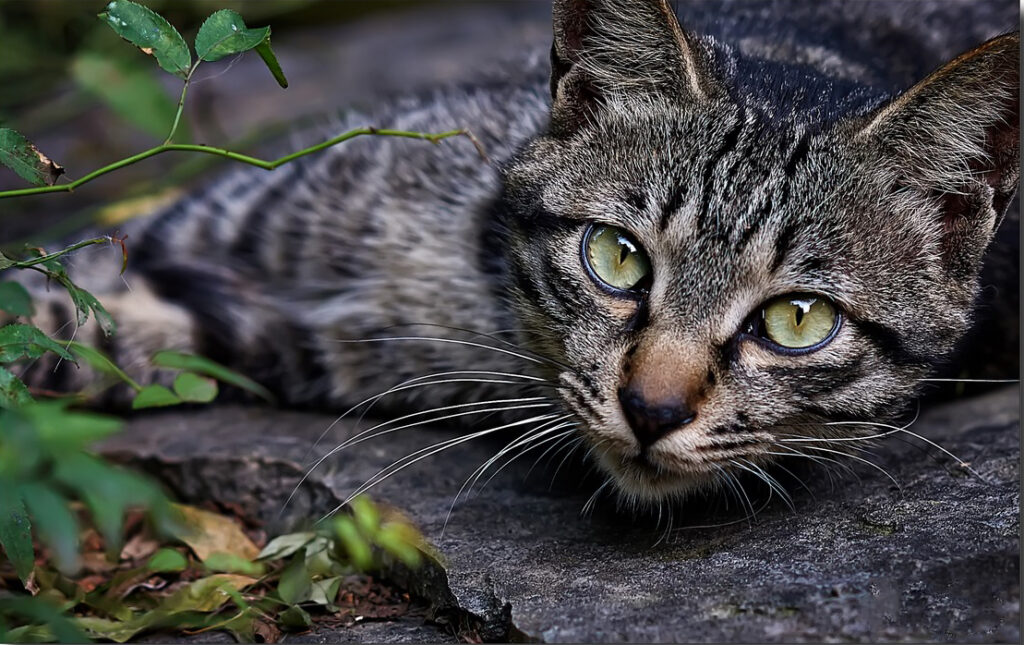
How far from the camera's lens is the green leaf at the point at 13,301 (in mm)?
1895

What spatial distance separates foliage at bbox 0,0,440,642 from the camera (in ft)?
5.70

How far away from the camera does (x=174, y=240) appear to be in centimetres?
380

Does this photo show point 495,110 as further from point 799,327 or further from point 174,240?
point 799,327

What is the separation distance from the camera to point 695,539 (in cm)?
232

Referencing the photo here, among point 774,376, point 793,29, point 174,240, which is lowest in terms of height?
point 774,376

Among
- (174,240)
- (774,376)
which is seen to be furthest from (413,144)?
(774,376)

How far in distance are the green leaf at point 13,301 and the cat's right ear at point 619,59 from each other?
1.32 metres

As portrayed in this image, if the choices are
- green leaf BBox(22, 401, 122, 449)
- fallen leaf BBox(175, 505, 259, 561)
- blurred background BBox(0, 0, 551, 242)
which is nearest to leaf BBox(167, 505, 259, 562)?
fallen leaf BBox(175, 505, 259, 561)

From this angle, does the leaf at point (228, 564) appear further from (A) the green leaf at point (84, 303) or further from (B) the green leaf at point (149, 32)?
(B) the green leaf at point (149, 32)

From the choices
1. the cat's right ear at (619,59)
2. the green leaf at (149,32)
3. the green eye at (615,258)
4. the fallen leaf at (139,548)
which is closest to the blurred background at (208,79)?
the cat's right ear at (619,59)

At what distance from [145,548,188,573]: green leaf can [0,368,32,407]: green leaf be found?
0.69 metres

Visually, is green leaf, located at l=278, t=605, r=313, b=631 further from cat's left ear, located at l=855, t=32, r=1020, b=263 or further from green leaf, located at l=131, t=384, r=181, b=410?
cat's left ear, located at l=855, t=32, r=1020, b=263

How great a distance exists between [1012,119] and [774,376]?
0.78m

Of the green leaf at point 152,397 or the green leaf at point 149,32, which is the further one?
the green leaf at point 152,397
